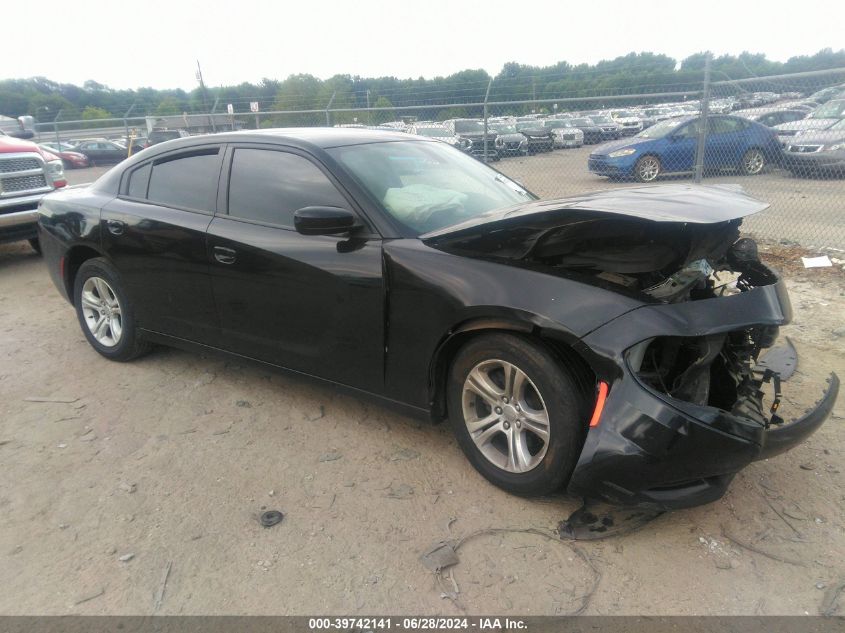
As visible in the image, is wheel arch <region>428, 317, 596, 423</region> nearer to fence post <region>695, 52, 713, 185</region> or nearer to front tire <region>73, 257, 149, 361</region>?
front tire <region>73, 257, 149, 361</region>

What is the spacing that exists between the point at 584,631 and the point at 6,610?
2.15 meters

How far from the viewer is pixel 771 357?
325cm

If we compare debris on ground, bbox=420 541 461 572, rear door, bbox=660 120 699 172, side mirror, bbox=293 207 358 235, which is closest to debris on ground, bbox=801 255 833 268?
rear door, bbox=660 120 699 172

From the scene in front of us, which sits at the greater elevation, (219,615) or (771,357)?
(771,357)

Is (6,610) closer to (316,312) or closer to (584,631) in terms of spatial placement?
(316,312)

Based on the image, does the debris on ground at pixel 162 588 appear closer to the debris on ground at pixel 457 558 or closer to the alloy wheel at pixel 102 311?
the debris on ground at pixel 457 558

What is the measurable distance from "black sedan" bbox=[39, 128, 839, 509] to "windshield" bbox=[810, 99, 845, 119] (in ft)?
17.7

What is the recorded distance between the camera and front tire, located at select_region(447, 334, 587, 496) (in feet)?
8.18

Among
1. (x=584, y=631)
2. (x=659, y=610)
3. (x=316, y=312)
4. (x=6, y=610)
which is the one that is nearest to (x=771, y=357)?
(x=659, y=610)

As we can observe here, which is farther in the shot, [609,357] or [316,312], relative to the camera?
[316,312]

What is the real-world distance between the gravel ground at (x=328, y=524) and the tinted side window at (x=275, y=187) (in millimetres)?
1230

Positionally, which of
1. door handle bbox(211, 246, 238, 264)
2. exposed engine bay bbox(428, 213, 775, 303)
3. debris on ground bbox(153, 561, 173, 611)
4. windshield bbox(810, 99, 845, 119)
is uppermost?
windshield bbox(810, 99, 845, 119)

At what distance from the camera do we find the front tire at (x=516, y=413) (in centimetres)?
249

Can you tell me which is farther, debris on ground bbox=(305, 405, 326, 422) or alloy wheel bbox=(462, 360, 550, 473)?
debris on ground bbox=(305, 405, 326, 422)
